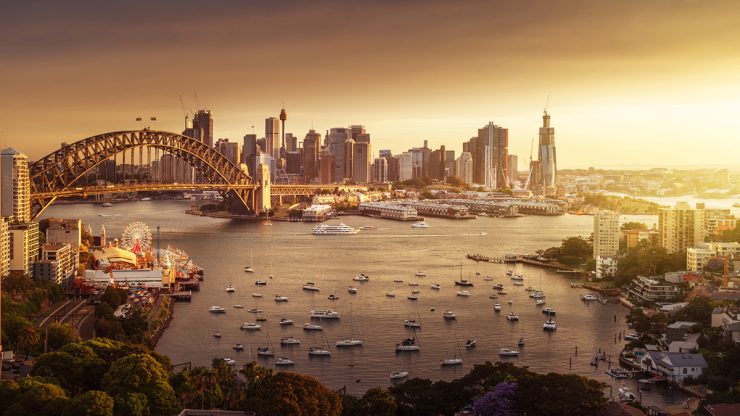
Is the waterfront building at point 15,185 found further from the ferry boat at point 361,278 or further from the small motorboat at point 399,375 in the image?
the small motorboat at point 399,375

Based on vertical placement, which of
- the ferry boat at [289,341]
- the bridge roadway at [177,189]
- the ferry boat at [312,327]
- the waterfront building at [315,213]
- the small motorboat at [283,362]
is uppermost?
the bridge roadway at [177,189]

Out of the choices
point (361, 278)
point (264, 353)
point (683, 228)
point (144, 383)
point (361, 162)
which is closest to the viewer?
point (144, 383)

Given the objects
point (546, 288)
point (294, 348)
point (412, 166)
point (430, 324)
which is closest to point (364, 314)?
point (430, 324)

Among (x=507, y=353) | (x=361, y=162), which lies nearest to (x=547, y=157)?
(x=361, y=162)

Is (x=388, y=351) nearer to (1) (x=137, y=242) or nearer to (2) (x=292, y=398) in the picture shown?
(2) (x=292, y=398)

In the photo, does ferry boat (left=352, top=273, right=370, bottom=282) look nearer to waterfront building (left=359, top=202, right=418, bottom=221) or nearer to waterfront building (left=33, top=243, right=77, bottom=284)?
waterfront building (left=33, top=243, right=77, bottom=284)

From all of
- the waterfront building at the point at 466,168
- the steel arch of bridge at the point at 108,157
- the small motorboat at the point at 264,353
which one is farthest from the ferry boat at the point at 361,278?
the waterfront building at the point at 466,168

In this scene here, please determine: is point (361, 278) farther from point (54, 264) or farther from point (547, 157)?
point (547, 157)
